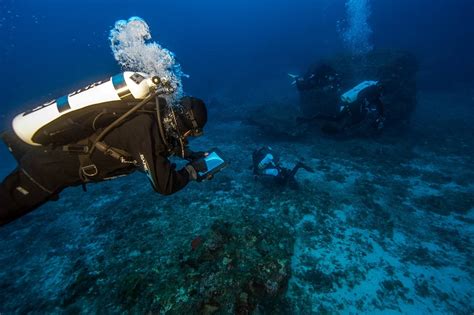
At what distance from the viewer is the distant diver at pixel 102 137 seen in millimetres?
2596

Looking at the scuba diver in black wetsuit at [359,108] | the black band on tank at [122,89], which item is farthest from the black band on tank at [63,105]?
the scuba diver in black wetsuit at [359,108]

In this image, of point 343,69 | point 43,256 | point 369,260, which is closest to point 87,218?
point 43,256

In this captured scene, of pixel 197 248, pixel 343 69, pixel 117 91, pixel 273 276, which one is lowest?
pixel 273 276

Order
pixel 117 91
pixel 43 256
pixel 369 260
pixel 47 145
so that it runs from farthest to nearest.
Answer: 1. pixel 43 256
2. pixel 369 260
3. pixel 47 145
4. pixel 117 91

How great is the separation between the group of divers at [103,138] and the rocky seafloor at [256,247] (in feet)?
5.73

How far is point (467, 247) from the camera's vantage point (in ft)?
16.6

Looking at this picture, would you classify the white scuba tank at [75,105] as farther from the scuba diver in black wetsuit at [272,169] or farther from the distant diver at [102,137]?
the scuba diver in black wetsuit at [272,169]

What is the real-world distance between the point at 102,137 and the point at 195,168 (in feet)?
3.36

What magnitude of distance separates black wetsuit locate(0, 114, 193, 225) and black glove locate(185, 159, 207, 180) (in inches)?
2.7

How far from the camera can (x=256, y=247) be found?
14.5 ft

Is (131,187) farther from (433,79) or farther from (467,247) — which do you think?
(433,79)

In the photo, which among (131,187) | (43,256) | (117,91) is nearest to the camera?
(117,91)

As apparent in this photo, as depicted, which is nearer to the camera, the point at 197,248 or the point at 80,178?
the point at 80,178

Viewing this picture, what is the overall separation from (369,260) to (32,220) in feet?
26.0
